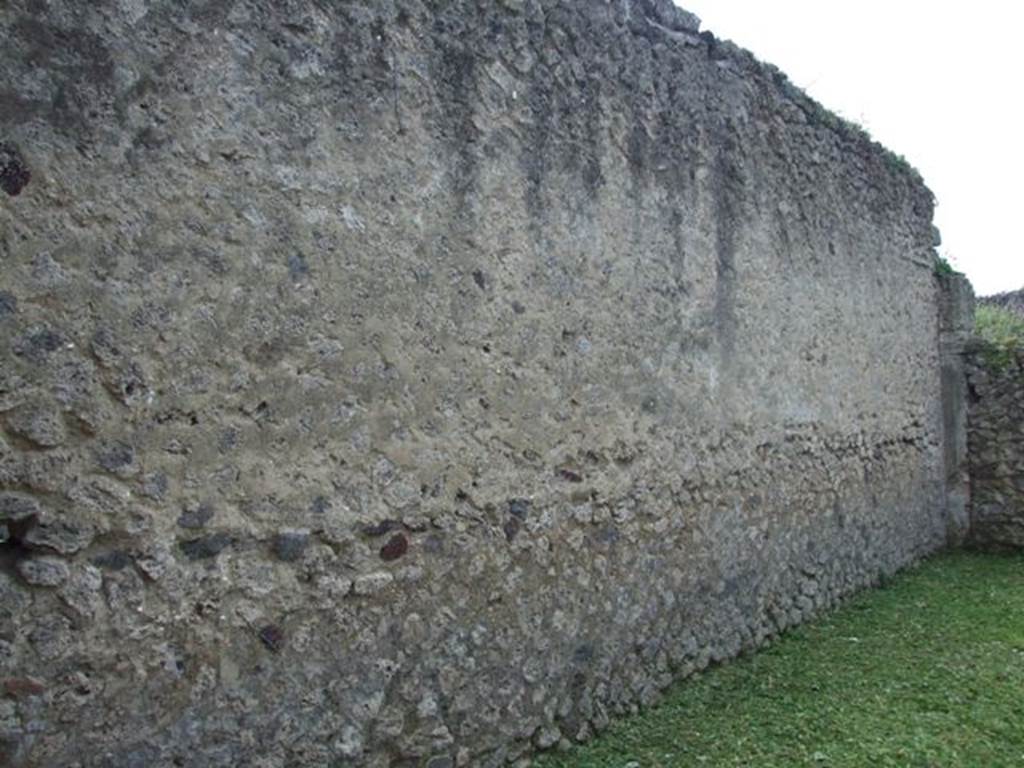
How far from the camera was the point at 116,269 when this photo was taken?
2.38 metres

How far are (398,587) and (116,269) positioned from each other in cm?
129

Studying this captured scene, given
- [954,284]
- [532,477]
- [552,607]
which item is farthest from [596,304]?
[954,284]

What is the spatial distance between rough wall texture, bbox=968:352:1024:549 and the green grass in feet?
7.42

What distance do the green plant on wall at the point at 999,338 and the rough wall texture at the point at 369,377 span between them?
4006 mm

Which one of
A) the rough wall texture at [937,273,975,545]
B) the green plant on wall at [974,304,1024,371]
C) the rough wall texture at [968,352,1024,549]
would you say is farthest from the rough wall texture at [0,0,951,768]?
the green plant on wall at [974,304,1024,371]

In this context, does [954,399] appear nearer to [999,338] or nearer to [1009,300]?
[999,338]

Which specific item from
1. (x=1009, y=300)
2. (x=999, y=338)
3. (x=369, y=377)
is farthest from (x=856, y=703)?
(x=1009, y=300)

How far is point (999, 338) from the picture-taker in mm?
8344

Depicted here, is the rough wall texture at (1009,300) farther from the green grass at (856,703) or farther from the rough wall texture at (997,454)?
the green grass at (856,703)

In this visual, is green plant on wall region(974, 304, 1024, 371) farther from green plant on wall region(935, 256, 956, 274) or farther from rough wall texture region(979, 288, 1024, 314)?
rough wall texture region(979, 288, 1024, 314)

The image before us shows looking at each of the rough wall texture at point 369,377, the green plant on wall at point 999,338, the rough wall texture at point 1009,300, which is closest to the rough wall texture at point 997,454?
the green plant on wall at point 999,338

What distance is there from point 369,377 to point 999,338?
7179 millimetres

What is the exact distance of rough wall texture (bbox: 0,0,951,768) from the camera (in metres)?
2.29

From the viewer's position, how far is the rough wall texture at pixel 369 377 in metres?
2.29
